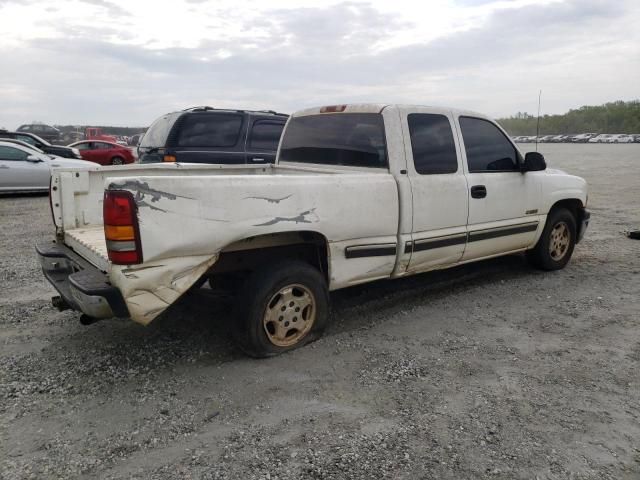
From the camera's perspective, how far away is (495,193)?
4.82 meters

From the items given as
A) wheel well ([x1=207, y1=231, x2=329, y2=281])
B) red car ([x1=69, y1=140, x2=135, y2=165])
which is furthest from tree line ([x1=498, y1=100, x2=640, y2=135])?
wheel well ([x1=207, y1=231, x2=329, y2=281])

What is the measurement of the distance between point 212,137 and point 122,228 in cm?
623

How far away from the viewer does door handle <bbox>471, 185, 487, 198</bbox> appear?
15.1 ft

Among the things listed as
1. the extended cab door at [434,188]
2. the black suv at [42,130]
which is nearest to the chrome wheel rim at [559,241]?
the extended cab door at [434,188]

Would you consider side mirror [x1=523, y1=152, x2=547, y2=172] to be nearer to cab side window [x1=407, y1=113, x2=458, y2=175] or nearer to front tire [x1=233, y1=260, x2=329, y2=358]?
cab side window [x1=407, y1=113, x2=458, y2=175]

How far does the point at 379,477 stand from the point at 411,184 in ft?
7.72

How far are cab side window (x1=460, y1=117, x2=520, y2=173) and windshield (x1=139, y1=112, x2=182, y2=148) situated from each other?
549 centimetres

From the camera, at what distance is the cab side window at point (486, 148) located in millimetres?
4691

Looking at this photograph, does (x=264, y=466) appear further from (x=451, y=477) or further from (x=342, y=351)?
(x=342, y=351)

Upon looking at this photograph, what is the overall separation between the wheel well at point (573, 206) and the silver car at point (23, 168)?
10.4m

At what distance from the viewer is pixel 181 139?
8.53 meters

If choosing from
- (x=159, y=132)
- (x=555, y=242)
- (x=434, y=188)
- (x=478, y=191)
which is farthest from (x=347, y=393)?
(x=159, y=132)

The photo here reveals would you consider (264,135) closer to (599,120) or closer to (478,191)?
(478,191)

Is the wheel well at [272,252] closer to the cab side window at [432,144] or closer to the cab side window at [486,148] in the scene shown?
the cab side window at [432,144]
